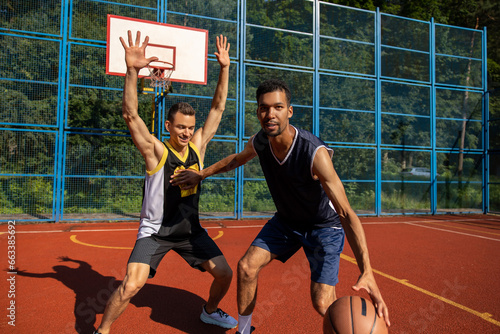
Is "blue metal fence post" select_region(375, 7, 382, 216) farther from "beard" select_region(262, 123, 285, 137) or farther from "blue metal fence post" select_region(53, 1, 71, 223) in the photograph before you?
"beard" select_region(262, 123, 285, 137)

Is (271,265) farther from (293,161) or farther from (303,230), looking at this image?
(293,161)

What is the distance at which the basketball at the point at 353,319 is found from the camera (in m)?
2.04

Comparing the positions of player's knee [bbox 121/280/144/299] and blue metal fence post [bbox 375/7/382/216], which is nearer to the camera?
player's knee [bbox 121/280/144/299]

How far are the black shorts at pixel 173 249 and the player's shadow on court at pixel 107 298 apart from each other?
57 cm

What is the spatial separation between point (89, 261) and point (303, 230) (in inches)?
151

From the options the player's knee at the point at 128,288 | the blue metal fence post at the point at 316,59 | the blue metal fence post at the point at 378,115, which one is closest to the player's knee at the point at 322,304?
the player's knee at the point at 128,288

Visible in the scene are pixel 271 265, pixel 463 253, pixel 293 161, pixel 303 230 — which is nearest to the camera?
pixel 293 161

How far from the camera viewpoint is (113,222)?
9.02 metres

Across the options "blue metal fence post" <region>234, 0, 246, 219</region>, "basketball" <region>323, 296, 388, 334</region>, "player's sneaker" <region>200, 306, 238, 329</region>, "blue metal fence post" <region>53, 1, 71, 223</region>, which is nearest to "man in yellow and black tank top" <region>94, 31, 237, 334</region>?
"player's sneaker" <region>200, 306, 238, 329</region>

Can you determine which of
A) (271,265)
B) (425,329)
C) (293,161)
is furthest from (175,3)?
(425,329)

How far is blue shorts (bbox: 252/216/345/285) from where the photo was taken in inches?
104

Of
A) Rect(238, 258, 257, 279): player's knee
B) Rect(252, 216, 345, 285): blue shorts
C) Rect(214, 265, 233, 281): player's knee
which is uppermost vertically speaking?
Rect(252, 216, 345, 285): blue shorts

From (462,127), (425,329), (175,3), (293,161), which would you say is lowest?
(425,329)

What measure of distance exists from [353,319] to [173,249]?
5.29 feet
